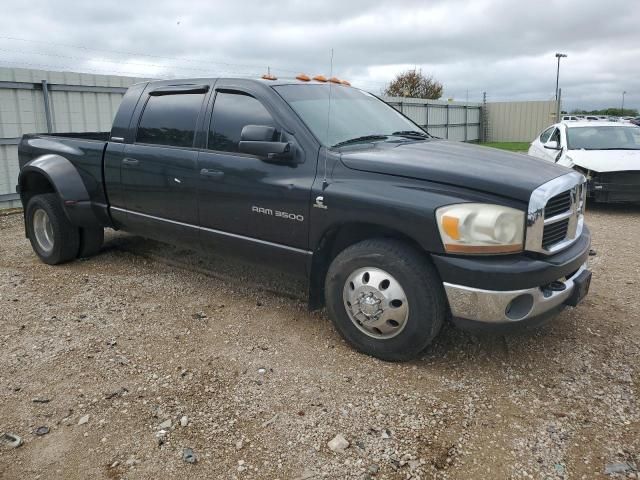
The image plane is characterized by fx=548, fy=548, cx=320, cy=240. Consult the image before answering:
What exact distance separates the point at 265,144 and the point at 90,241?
3024 millimetres

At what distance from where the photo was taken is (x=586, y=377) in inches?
134

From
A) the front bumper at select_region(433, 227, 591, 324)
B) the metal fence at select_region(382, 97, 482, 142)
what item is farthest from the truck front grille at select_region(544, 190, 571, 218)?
the metal fence at select_region(382, 97, 482, 142)

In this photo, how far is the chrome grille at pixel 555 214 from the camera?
312 centimetres

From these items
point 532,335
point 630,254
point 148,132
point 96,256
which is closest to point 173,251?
point 96,256

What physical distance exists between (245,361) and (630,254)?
193 inches

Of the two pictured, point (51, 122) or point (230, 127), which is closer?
point (230, 127)

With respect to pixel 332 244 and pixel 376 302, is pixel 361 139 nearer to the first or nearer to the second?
pixel 332 244

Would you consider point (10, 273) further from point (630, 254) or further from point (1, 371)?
point (630, 254)

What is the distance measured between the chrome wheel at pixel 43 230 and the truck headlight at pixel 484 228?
4444mm

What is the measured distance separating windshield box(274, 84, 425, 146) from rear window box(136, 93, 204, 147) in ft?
2.85

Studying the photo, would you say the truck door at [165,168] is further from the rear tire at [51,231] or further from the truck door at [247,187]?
the rear tire at [51,231]

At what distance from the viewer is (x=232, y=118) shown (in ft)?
14.1

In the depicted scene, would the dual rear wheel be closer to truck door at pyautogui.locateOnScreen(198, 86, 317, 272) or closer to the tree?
truck door at pyautogui.locateOnScreen(198, 86, 317, 272)

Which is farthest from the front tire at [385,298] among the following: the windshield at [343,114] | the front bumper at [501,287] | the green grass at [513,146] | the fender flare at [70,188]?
the green grass at [513,146]
